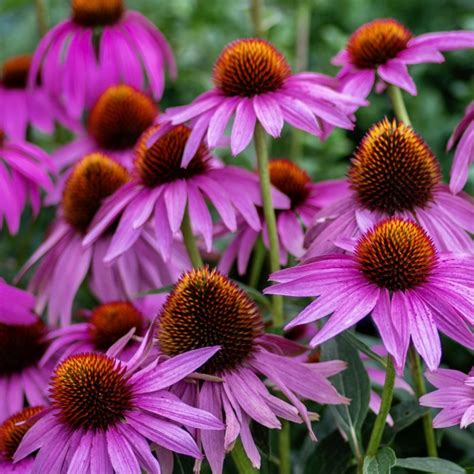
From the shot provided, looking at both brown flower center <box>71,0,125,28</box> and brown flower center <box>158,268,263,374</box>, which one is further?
brown flower center <box>71,0,125,28</box>

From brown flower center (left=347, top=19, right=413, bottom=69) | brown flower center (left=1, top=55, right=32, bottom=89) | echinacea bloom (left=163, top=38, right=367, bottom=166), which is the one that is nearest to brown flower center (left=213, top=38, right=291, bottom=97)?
echinacea bloom (left=163, top=38, right=367, bottom=166)

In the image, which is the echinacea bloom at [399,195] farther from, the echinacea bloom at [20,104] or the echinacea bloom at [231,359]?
the echinacea bloom at [20,104]

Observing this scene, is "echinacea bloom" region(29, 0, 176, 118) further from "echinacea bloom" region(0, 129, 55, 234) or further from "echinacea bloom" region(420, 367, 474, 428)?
"echinacea bloom" region(420, 367, 474, 428)

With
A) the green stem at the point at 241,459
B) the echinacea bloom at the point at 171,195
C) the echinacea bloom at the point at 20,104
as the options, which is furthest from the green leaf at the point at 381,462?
the echinacea bloom at the point at 20,104

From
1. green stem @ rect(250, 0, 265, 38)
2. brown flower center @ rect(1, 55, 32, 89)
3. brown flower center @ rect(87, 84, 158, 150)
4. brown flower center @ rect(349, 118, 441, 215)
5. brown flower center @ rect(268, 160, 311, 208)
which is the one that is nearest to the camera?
brown flower center @ rect(349, 118, 441, 215)

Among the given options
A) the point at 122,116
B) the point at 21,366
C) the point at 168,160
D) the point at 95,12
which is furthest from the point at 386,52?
the point at 95,12

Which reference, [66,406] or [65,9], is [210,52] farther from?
[66,406]
